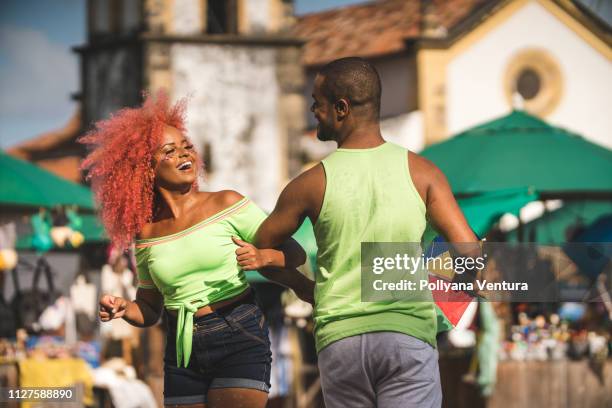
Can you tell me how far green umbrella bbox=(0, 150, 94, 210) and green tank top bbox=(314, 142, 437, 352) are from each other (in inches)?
337

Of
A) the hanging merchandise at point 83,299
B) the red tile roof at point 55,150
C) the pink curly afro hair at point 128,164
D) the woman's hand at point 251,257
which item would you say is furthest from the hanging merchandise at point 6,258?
the red tile roof at point 55,150

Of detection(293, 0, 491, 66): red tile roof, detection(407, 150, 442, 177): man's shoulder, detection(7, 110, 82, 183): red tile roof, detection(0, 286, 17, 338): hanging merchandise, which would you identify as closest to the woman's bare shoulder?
detection(407, 150, 442, 177): man's shoulder

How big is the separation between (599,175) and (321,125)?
7.21m

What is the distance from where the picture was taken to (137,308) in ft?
17.2

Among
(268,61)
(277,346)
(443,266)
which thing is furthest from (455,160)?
(268,61)

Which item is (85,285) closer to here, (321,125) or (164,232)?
(164,232)

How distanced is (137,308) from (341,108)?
1.48 meters

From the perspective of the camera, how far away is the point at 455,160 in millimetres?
11305

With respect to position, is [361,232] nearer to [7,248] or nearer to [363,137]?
[363,137]

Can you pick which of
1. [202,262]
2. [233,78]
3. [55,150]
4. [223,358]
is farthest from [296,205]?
[55,150]

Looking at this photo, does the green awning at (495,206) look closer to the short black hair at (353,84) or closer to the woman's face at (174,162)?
the woman's face at (174,162)

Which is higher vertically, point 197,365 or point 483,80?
point 483,80

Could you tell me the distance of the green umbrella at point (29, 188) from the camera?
40.7 feet

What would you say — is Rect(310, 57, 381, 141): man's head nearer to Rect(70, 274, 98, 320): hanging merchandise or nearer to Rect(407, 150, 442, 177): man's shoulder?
Rect(407, 150, 442, 177): man's shoulder
